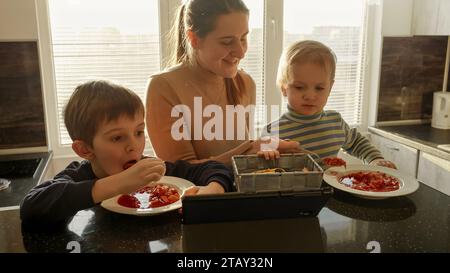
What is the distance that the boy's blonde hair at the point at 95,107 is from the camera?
1.00 metres

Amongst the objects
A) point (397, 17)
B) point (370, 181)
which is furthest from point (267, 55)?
point (370, 181)

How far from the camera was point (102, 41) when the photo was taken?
2.31 metres

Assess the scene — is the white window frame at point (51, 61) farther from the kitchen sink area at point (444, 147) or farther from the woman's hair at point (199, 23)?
the kitchen sink area at point (444, 147)

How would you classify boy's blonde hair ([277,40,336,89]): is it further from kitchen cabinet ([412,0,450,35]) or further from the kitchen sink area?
kitchen cabinet ([412,0,450,35])

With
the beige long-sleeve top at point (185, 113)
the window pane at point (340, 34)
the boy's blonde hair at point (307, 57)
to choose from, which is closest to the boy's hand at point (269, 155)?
the beige long-sleeve top at point (185, 113)

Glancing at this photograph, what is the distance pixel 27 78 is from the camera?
2.18 meters

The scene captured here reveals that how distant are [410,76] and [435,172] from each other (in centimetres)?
77

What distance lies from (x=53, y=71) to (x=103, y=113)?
1455mm

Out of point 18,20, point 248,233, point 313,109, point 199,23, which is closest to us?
point 248,233

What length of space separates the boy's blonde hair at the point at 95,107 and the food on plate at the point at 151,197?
0.17m

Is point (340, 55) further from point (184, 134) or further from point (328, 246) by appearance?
point (328, 246)

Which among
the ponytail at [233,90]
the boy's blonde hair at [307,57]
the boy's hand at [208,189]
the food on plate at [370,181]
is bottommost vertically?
the food on plate at [370,181]

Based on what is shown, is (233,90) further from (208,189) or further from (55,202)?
(55,202)

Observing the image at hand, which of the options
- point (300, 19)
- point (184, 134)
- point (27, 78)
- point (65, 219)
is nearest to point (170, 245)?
point (65, 219)
